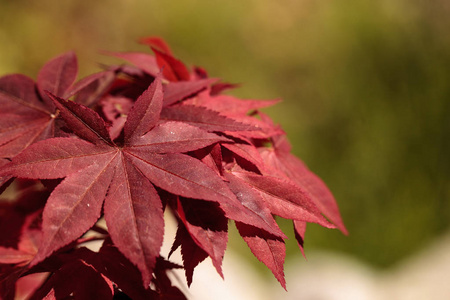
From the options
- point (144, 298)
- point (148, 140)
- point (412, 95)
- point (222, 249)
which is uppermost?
point (148, 140)

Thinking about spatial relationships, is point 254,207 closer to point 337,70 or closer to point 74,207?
point 74,207

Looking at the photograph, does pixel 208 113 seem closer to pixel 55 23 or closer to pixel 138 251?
pixel 138 251

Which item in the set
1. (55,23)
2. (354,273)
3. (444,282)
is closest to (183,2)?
(55,23)

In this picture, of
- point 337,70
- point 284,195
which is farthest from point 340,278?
point 284,195

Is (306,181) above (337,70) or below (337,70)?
above

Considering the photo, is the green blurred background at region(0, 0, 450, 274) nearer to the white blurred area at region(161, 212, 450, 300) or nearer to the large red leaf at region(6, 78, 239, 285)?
the white blurred area at region(161, 212, 450, 300)

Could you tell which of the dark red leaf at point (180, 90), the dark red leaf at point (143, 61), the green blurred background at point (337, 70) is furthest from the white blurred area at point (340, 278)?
the dark red leaf at point (180, 90)
